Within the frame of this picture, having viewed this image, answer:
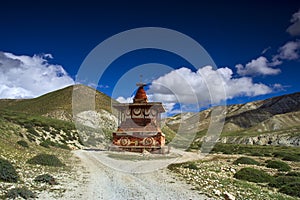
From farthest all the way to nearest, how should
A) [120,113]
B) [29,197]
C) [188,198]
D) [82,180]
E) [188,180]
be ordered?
[120,113] → [188,180] → [82,180] → [188,198] → [29,197]

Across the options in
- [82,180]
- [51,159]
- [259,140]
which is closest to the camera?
[82,180]

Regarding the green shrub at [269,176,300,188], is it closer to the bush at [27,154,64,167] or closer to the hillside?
the bush at [27,154,64,167]

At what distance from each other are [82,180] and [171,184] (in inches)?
178

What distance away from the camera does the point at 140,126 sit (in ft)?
116

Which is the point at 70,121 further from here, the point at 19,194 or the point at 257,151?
the point at 19,194

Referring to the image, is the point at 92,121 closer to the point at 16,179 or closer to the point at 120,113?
the point at 120,113

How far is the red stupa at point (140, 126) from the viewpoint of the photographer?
33.6m

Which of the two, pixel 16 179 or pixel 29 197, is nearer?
pixel 29 197

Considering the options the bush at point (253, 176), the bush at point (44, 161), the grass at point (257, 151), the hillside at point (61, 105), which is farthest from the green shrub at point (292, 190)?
the hillside at point (61, 105)

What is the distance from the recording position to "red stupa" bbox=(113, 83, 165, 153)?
33594mm

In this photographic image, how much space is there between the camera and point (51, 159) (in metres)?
17.3

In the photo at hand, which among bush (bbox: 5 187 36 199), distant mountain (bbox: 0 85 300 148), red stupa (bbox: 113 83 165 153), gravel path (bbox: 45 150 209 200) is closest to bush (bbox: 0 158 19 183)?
bush (bbox: 5 187 36 199)

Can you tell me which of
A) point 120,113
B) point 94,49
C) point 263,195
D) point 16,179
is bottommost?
point 263,195

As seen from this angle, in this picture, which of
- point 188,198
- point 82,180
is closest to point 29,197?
point 82,180
